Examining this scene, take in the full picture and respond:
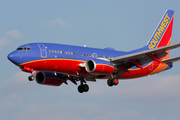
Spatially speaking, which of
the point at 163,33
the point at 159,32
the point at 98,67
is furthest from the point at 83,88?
the point at 163,33

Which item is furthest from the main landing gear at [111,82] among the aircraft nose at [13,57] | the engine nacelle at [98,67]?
the aircraft nose at [13,57]

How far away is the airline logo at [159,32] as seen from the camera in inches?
2484

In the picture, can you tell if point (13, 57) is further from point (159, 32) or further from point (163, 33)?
point (163, 33)

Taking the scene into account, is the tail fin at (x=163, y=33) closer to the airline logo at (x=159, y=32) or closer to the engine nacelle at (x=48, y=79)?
the airline logo at (x=159, y=32)

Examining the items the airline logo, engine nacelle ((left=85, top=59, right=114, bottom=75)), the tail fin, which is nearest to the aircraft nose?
Answer: engine nacelle ((left=85, top=59, right=114, bottom=75))

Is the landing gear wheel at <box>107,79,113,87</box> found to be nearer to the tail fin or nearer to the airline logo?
the tail fin

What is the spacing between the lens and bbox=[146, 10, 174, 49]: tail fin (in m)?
63.2

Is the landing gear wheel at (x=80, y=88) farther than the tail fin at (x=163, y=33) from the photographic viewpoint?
No

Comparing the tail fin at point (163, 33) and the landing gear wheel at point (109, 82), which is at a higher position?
the tail fin at point (163, 33)

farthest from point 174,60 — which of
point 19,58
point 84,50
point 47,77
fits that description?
point 19,58

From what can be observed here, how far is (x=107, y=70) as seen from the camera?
5131 centimetres

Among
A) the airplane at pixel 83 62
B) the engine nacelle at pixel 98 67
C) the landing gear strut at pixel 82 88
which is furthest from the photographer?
the landing gear strut at pixel 82 88

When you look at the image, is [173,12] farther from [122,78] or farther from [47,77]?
[47,77]

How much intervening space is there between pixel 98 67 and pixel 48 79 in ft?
30.9
